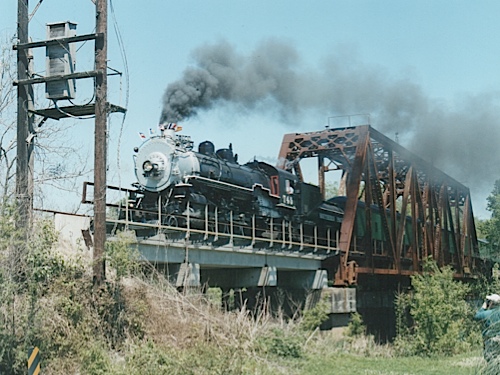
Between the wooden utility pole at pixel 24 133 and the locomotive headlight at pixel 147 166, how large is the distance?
7.55 meters

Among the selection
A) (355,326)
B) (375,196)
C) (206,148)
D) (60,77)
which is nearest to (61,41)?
(60,77)

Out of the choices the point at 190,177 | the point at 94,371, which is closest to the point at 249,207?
the point at 190,177

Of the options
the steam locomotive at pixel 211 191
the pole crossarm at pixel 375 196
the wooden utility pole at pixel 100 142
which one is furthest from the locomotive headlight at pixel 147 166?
the pole crossarm at pixel 375 196

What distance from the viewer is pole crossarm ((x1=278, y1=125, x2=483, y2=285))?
105 ft

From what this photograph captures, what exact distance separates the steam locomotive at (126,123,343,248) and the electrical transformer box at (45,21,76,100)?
484 cm

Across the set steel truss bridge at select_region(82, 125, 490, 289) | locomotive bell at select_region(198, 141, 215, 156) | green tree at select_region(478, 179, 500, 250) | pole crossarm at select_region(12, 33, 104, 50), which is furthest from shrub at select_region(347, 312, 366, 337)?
green tree at select_region(478, 179, 500, 250)

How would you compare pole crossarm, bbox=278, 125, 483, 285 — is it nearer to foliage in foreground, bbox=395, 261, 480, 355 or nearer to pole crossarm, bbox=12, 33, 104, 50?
foliage in foreground, bbox=395, 261, 480, 355

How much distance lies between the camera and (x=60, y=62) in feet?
53.7

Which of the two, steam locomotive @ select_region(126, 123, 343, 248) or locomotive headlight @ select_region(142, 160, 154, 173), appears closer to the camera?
steam locomotive @ select_region(126, 123, 343, 248)

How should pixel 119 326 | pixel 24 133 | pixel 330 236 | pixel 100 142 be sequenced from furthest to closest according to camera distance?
1. pixel 330 236
2. pixel 100 142
3. pixel 24 133
4. pixel 119 326

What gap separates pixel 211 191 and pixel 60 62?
8797 millimetres

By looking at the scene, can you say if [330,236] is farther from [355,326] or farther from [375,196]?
[355,326]

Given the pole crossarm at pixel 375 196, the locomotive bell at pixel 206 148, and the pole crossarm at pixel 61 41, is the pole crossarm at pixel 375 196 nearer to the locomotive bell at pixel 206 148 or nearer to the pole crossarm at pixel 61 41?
the locomotive bell at pixel 206 148

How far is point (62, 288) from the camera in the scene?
1527cm
